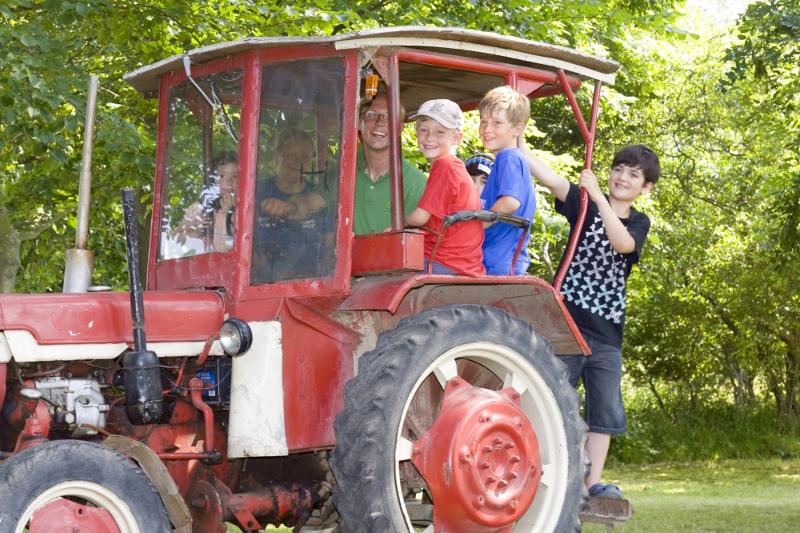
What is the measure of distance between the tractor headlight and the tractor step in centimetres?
166

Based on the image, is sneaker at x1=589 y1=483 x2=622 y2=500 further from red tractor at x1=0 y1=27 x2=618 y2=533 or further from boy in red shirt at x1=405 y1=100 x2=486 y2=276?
boy in red shirt at x1=405 y1=100 x2=486 y2=276

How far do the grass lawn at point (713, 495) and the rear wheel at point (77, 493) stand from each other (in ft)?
15.4

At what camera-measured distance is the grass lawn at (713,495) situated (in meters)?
8.70

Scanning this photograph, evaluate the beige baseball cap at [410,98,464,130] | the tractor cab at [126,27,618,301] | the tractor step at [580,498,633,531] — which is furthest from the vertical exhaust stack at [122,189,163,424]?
the tractor step at [580,498,633,531]

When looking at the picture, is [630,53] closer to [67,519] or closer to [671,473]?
[671,473]

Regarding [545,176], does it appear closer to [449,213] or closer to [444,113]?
[444,113]

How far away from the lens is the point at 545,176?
541 cm

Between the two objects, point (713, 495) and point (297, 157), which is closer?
point (297, 157)

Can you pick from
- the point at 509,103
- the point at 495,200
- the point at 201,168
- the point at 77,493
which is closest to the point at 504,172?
the point at 495,200

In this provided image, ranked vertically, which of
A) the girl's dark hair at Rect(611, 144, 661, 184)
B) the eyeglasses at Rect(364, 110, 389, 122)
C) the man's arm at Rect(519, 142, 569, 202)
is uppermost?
the eyeglasses at Rect(364, 110, 389, 122)

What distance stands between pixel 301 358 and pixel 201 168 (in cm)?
95

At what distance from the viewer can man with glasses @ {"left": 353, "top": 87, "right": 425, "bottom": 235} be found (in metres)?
5.25

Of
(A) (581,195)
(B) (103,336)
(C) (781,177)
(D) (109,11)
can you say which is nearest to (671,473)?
(C) (781,177)

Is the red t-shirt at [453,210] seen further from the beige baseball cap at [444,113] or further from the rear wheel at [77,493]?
the rear wheel at [77,493]
